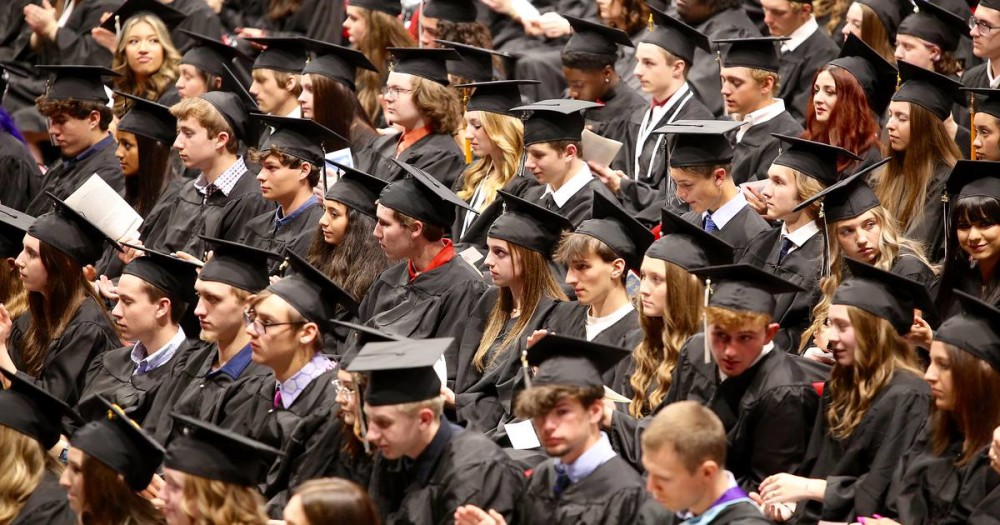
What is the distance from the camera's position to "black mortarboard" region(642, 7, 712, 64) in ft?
28.7

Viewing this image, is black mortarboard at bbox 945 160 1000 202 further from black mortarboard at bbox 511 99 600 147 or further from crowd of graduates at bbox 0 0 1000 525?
black mortarboard at bbox 511 99 600 147

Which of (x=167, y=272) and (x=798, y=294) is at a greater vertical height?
(x=167, y=272)

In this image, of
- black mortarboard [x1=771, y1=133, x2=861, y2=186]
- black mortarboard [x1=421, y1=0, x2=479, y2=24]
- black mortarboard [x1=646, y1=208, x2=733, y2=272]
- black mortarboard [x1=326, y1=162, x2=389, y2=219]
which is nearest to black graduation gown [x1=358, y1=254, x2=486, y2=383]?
black mortarboard [x1=326, y1=162, x2=389, y2=219]

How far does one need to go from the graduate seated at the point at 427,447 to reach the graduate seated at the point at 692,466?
69 cm

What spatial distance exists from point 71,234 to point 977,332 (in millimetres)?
4429

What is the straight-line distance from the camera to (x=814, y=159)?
677 centimetres

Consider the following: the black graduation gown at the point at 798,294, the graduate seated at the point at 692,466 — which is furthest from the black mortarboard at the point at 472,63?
the graduate seated at the point at 692,466

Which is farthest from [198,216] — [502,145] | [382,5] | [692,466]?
[692,466]

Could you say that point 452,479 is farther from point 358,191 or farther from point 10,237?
point 10,237

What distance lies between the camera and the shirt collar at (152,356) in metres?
6.73

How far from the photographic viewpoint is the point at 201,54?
9.91 metres

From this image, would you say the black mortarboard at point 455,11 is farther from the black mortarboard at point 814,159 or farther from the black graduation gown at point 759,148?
the black mortarboard at point 814,159

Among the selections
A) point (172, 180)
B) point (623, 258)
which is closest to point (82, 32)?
point (172, 180)

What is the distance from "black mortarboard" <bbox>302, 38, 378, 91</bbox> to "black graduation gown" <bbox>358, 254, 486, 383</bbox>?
2201 millimetres
